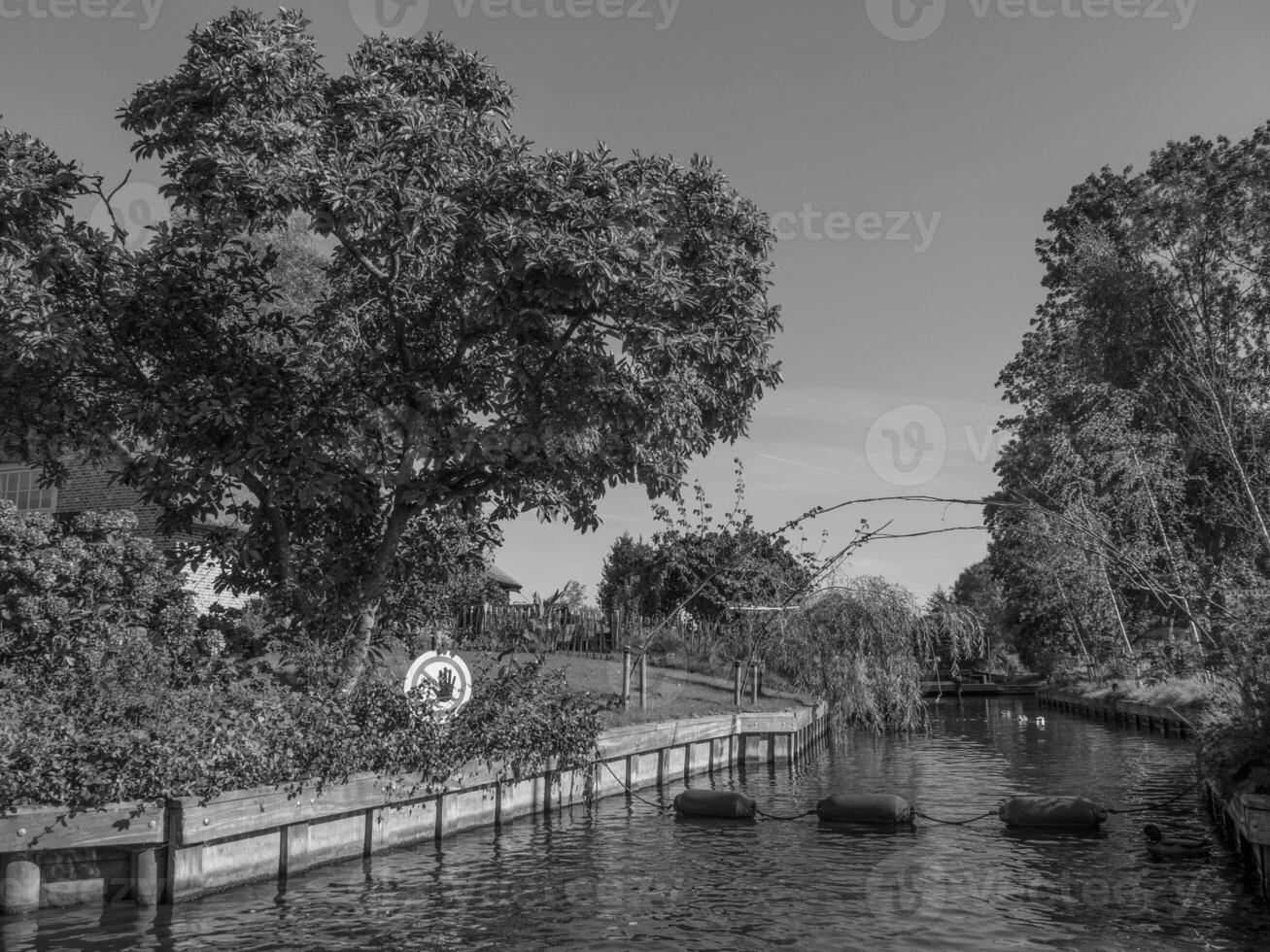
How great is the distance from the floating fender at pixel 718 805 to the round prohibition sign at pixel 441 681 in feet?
14.0

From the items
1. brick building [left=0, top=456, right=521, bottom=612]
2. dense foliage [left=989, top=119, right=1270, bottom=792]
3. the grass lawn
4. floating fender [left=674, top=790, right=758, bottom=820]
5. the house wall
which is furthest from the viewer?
dense foliage [left=989, top=119, right=1270, bottom=792]

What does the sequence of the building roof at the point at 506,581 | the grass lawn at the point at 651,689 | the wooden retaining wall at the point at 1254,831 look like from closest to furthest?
the wooden retaining wall at the point at 1254,831 → the grass lawn at the point at 651,689 → the building roof at the point at 506,581

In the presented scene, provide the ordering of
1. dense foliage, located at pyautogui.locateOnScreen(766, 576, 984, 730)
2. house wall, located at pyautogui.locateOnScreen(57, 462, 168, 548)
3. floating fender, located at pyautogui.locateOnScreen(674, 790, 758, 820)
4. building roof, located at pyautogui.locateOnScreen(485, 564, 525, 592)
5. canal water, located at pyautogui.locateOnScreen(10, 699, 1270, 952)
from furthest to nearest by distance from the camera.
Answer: building roof, located at pyautogui.locateOnScreen(485, 564, 525, 592)
dense foliage, located at pyautogui.locateOnScreen(766, 576, 984, 730)
house wall, located at pyautogui.locateOnScreen(57, 462, 168, 548)
floating fender, located at pyautogui.locateOnScreen(674, 790, 758, 820)
canal water, located at pyautogui.locateOnScreen(10, 699, 1270, 952)

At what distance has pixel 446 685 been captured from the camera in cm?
1551

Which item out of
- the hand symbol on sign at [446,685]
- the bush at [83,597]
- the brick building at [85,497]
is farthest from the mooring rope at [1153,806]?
the brick building at [85,497]

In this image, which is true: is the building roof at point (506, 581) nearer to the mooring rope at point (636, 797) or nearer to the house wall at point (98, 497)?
the house wall at point (98, 497)

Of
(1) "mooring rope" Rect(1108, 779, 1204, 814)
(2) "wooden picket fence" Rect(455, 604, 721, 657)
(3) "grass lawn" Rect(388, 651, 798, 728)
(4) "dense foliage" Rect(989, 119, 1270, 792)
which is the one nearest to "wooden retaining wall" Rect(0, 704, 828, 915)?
(3) "grass lawn" Rect(388, 651, 798, 728)

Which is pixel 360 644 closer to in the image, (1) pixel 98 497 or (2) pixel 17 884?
(2) pixel 17 884

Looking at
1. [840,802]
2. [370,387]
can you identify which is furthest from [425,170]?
[840,802]

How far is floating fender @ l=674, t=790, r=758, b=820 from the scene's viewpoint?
17484 mm

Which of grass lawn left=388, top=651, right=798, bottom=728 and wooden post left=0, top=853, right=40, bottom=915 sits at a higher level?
grass lawn left=388, top=651, right=798, bottom=728

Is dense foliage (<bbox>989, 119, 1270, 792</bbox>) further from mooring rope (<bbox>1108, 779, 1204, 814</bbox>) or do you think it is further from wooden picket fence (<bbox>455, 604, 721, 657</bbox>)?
mooring rope (<bbox>1108, 779, 1204, 814</bbox>)

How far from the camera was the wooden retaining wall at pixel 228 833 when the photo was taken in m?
10.5

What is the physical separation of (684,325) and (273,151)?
6258mm
